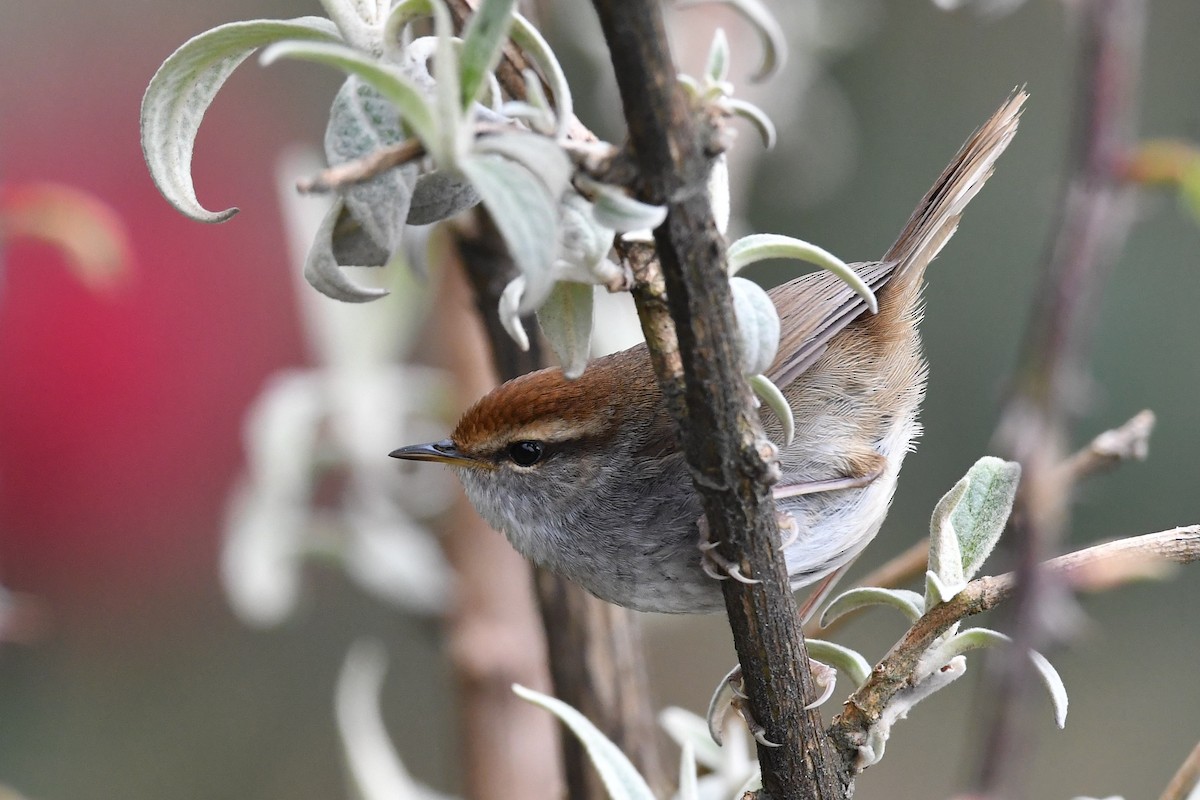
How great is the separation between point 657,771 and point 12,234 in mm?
1729

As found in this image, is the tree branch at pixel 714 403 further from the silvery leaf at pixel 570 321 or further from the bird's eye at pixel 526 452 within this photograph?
the bird's eye at pixel 526 452

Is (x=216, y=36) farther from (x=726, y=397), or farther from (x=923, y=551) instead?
(x=923, y=551)

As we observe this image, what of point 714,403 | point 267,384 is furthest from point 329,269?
point 267,384

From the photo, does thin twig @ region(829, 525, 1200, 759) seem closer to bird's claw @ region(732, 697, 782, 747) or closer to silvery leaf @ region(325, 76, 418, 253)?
bird's claw @ region(732, 697, 782, 747)

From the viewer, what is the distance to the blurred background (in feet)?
18.7

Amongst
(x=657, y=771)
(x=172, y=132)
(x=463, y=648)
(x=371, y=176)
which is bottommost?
(x=657, y=771)

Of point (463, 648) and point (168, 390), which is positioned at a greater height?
point (168, 390)

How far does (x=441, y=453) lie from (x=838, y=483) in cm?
90

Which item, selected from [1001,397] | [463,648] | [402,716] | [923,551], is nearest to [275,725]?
[402,716]

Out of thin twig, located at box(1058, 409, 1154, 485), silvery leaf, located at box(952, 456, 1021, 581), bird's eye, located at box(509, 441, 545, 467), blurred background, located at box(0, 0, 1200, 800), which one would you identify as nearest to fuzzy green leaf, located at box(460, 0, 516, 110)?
silvery leaf, located at box(952, 456, 1021, 581)

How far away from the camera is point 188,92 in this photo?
52.1 inches

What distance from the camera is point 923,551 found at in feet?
7.17

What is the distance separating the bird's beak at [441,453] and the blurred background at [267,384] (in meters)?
2.59

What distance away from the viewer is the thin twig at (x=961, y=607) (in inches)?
54.9
